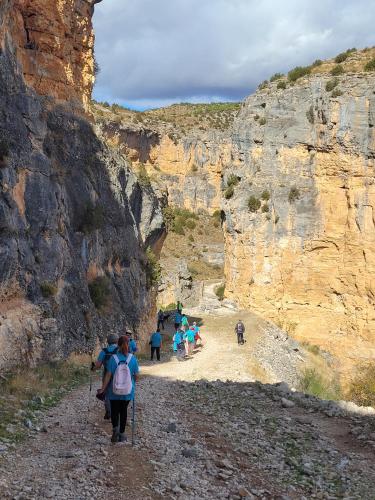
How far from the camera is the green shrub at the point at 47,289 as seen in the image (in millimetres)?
13250

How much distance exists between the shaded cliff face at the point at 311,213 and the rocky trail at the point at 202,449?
18.6 metres

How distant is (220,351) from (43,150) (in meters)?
11.7

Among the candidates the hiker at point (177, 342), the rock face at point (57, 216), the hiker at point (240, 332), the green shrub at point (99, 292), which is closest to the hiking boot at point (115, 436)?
the rock face at point (57, 216)

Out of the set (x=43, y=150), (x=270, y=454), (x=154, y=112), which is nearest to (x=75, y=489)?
(x=270, y=454)

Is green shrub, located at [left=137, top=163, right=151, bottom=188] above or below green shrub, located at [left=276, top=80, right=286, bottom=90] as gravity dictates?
below

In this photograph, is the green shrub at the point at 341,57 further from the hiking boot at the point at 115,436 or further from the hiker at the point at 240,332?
the hiking boot at the point at 115,436

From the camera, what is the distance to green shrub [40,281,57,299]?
43.5ft

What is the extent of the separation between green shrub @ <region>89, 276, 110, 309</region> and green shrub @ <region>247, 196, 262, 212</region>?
54.4 feet

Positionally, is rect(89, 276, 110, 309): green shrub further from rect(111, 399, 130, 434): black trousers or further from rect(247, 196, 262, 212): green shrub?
rect(247, 196, 262, 212): green shrub

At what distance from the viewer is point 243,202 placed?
110 feet

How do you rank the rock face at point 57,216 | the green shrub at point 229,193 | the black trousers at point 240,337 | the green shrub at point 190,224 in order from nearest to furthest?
the rock face at point 57,216 < the black trousers at point 240,337 < the green shrub at point 229,193 < the green shrub at point 190,224

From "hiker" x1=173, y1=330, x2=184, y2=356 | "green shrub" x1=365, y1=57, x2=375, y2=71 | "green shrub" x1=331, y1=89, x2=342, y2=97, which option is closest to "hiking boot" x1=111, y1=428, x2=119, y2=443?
"hiker" x1=173, y1=330, x2=184, y2=356

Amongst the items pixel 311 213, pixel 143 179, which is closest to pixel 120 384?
pixel 143 179

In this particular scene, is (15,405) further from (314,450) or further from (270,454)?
(314,450)
